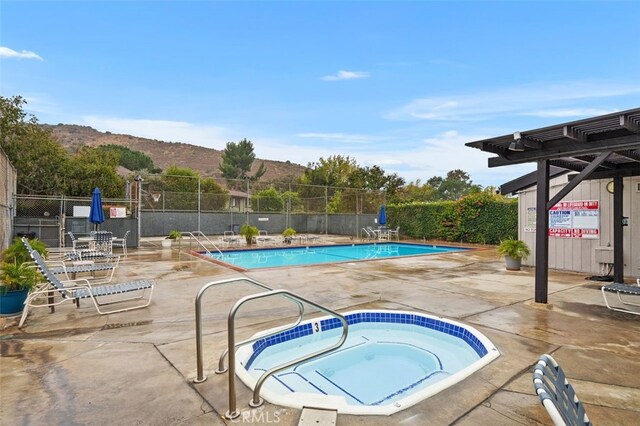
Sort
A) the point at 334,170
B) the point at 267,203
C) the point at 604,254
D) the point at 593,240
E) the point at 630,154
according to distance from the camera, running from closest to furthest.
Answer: the point at 630,154, the point at 604,254, the point at 593,240, the point at 267,203, the point at 334,170

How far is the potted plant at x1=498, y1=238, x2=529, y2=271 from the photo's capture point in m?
7.93

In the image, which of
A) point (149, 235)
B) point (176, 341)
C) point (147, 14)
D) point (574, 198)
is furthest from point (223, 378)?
point (149, 235)

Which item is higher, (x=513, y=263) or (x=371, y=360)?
(x=513, y=263)

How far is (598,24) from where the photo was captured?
8633mm

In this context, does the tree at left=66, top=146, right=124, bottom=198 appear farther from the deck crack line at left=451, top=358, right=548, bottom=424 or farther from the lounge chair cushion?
the deck crack line at left=451, top=358, right=548, bottom=424

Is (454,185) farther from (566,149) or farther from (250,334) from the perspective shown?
(250,334)

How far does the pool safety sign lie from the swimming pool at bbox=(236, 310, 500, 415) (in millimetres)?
5567

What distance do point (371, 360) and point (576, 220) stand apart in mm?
6683

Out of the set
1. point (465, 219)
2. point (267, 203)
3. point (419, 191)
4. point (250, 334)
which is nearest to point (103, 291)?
point (250, 334)

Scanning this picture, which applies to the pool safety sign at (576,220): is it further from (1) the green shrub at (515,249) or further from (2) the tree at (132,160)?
(2) the tree at (132,160)

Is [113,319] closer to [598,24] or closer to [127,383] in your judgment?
[127,383]

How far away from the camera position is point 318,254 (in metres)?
12.7

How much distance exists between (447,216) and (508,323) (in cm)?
1205

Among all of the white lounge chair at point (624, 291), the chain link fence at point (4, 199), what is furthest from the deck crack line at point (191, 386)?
the chain link fence at point (4, 199)
